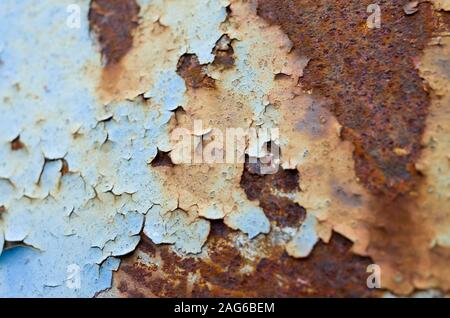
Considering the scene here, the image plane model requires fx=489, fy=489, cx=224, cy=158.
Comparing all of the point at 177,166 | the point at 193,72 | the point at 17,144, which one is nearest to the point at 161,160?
the point at 177,166

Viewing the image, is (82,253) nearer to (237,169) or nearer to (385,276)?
(237,169)

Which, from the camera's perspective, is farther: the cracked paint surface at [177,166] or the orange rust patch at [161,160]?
the orange rust patch at [161,160]

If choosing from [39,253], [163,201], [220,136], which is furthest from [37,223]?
[220,136]

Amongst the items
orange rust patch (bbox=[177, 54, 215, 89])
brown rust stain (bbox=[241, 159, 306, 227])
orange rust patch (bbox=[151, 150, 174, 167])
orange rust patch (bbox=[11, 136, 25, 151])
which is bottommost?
brown rust stain (bbox=[241, 159, 306, 227])

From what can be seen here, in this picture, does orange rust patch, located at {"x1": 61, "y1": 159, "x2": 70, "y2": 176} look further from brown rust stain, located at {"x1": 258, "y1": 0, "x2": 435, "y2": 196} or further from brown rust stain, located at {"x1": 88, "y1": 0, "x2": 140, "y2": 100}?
brown rust stain, located at {"x1": 258, "y1": 0, "x2": 435, "y2": 196}

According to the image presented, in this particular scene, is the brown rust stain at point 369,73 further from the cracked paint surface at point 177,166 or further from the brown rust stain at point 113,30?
the brown rust stain at point 113,30

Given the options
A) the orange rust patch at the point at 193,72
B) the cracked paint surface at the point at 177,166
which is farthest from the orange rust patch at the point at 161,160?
the orange rust patch at the point at 193,72

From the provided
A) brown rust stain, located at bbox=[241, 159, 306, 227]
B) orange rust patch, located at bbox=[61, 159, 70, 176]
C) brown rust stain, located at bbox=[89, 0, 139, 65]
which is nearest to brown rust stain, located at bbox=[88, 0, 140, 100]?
brown rust stain, located at bbox=[89, 0, 139, 65]

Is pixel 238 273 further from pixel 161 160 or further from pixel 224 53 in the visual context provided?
pixel 224 53
